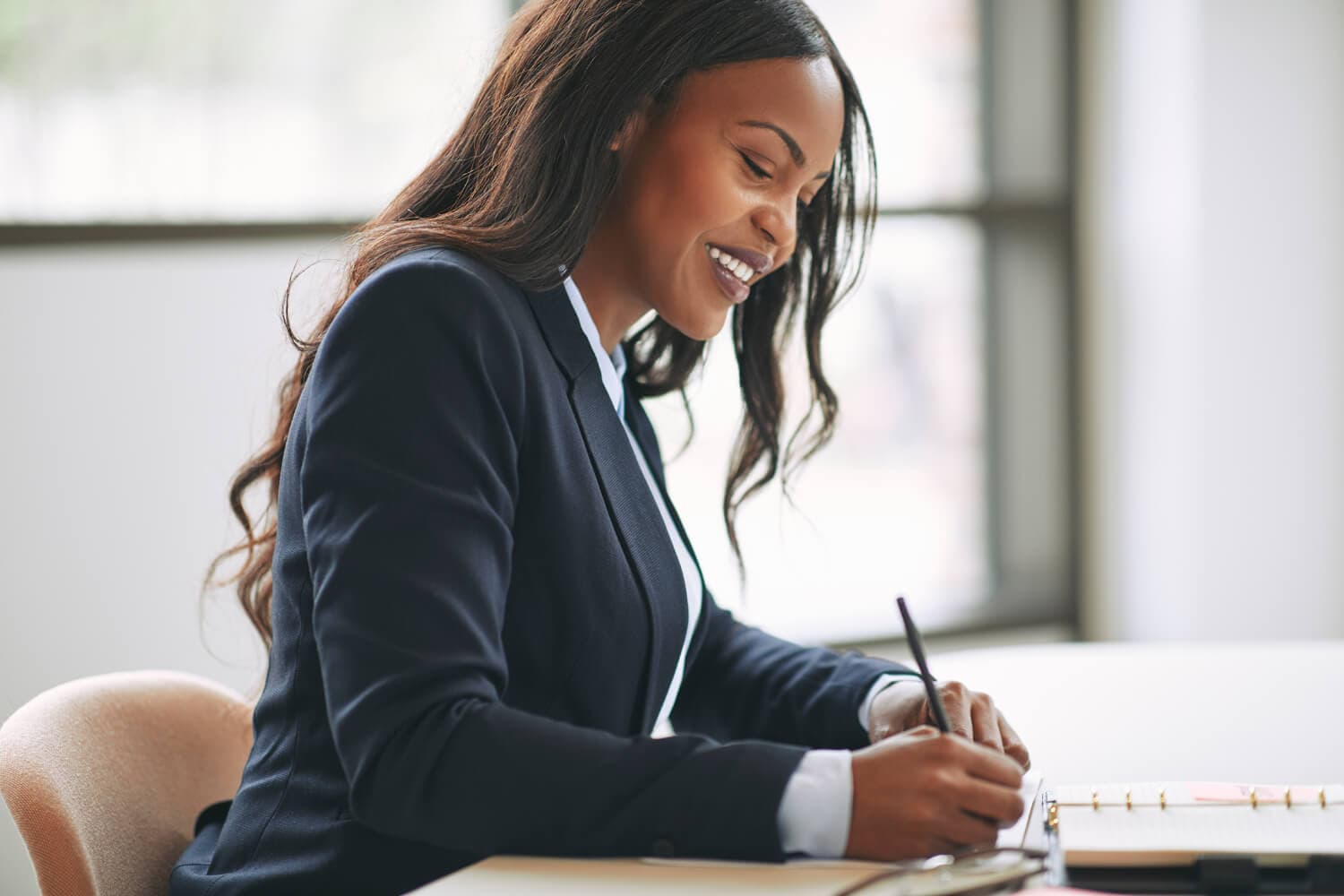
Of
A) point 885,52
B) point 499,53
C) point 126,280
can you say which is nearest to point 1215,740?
point 499,53

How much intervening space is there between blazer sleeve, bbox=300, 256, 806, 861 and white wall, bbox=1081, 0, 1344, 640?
96.1 inches

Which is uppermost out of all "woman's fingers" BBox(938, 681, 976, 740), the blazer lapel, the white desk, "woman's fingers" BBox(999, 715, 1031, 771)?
the blazer lapel

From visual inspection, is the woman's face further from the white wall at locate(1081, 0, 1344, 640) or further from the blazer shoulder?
the white wall at locate(1081, 0, 1344, 640)

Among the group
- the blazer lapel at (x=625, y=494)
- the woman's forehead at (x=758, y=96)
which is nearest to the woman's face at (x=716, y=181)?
the woman's forehead at (x=758, y=96)

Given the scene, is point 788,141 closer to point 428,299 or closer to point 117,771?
point 428,299

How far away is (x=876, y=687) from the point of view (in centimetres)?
137

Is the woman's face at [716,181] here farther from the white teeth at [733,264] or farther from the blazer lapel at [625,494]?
the blazer lapel at [625,494]

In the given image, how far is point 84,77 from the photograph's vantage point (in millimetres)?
2191

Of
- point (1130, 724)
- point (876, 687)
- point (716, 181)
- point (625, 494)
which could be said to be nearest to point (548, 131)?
point (716, 181)

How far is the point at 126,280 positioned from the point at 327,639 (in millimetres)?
1452

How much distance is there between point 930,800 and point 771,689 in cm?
56

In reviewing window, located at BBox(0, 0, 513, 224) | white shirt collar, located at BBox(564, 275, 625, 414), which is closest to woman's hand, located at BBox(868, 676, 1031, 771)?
white shirt collar, located at BBox(564, 275, 625, 414)

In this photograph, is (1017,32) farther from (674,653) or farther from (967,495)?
(674,653)

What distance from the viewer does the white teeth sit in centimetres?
136
